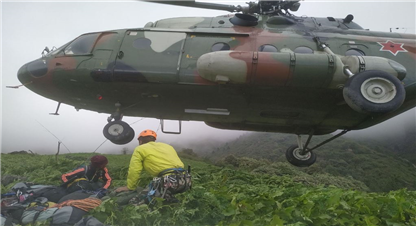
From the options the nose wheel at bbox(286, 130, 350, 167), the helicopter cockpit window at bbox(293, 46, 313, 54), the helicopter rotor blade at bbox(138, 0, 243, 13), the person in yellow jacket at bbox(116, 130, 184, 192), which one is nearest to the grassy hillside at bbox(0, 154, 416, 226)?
the person in yellow jacket at bbox(116, 130, 184, 192)

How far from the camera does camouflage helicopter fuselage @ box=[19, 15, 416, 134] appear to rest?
5.52 meters

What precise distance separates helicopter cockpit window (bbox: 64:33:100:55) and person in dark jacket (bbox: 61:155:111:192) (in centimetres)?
255

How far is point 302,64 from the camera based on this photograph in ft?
17.9

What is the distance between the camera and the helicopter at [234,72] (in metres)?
5.46

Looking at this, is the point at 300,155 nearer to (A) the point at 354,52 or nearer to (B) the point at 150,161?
(A) the point at 354,52

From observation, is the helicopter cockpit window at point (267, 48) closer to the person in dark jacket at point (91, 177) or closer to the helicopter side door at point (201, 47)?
the helicopter side door at point (201, 47)

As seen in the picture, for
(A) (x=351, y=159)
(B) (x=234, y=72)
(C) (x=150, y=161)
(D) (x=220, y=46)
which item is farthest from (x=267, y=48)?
(A) (x=351, y=159)

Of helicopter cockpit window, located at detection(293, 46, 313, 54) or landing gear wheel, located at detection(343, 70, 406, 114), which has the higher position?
helicopter cockpit window, located at detection(293, 46, 313, 54)

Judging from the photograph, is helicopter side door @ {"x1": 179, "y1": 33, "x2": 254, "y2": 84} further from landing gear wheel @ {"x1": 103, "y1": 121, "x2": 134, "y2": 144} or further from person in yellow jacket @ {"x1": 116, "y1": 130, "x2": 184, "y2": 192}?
person in yellow jacket @ {"x1": 116, "y1": 130, "x2": 184, "y2": 192}

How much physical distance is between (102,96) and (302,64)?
12.6 feet

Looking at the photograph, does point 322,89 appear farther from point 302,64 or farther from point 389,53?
point 389,53

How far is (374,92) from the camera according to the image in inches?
210

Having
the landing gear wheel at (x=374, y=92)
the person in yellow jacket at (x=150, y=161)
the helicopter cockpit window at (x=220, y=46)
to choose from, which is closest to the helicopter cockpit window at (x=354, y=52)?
the landing gear wheel at (x=374, y=92)

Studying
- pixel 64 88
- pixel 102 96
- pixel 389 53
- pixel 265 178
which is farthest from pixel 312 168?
pixel 64 88
